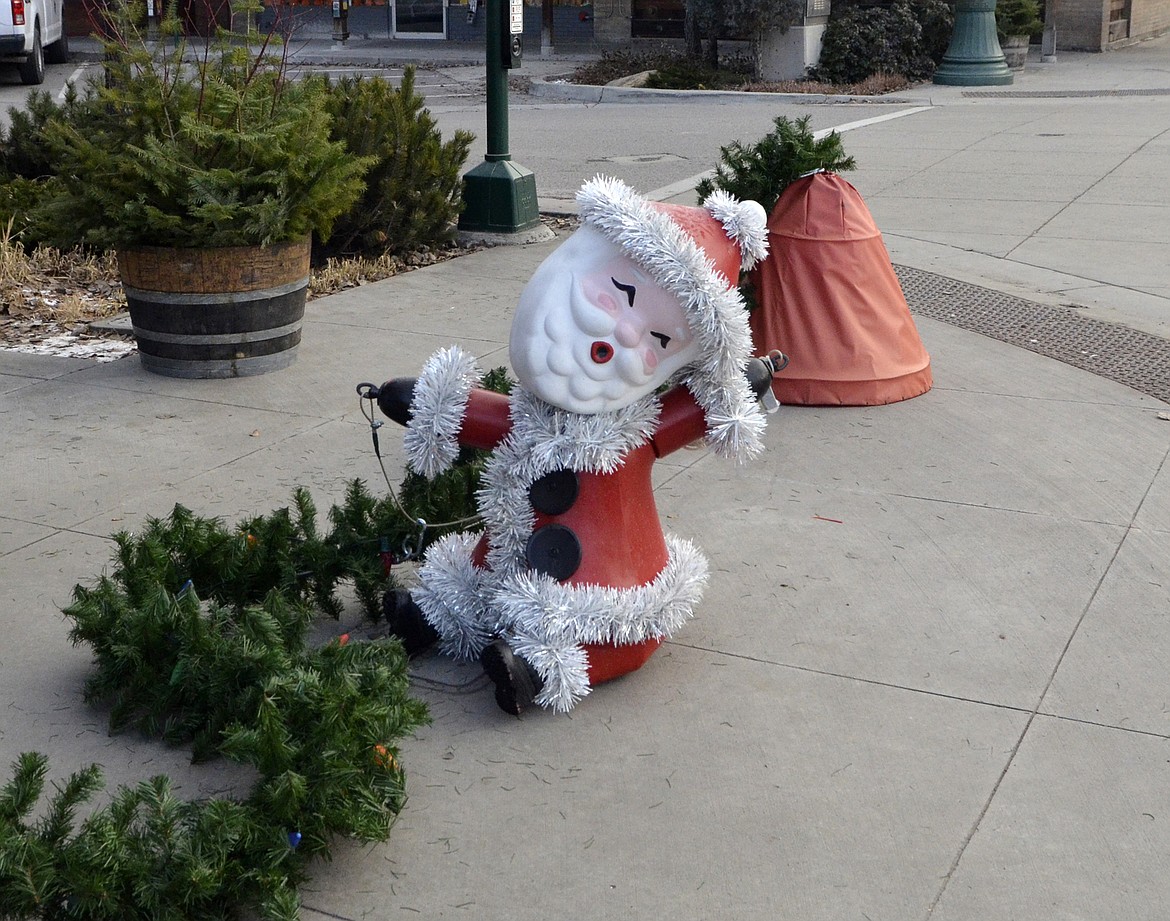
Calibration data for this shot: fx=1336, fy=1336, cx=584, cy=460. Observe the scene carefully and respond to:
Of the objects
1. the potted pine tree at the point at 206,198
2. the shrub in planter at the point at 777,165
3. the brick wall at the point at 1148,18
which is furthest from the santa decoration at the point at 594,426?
the brick wall at the point at 1148,18

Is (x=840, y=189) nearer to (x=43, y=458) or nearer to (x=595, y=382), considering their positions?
(x=595, y=382)

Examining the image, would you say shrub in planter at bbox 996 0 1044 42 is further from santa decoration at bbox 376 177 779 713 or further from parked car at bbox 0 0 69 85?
santa decoration at bbox 376 177 779 713

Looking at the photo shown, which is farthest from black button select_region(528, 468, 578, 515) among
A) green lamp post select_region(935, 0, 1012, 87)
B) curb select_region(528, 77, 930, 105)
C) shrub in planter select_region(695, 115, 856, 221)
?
green lamp post select_region(935, 0, 1012, 87)

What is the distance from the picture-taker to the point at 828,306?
232 inches

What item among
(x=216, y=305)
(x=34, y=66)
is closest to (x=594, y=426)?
(x=216, y=305)

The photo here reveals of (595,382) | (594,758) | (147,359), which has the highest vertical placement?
(595,382)

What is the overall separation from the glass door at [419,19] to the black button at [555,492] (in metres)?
30.3

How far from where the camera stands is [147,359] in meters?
6.41

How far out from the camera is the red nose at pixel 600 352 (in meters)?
3.33

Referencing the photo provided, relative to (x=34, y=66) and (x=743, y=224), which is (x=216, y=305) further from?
(x=34, y=66)

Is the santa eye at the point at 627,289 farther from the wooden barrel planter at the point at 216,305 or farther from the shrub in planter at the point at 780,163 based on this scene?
the wooden barrel planter at the point at 216,305

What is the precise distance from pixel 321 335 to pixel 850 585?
381 centimetres

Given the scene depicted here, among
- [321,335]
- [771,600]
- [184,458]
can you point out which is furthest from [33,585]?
[321,335]

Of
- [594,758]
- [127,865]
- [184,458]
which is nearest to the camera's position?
[127,865]
